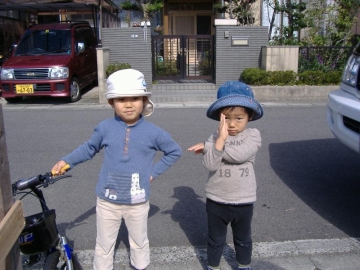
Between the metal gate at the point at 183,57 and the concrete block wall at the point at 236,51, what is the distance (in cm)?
44

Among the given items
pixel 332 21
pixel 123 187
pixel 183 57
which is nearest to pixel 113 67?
pixel 183 57

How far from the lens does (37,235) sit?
2.32 metres

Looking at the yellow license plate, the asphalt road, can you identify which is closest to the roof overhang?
the yellow license plate

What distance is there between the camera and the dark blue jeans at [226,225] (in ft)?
9.09

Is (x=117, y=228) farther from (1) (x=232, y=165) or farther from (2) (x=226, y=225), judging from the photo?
(1) (x=232, y=165)

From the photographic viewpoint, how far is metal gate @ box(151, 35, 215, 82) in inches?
460

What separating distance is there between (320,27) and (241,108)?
11.4 meters

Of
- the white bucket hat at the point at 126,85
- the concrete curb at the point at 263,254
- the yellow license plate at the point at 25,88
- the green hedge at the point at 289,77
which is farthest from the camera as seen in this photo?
the green hedge at the point at 289,77

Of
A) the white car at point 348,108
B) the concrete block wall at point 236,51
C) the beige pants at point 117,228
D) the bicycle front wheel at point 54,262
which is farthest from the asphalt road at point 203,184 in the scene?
the concrete block wall at point 236,51

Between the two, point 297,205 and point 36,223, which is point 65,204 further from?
point 297,205

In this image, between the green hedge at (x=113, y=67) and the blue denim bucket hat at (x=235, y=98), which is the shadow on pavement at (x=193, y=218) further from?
the green hedge at (x=113, y=67)

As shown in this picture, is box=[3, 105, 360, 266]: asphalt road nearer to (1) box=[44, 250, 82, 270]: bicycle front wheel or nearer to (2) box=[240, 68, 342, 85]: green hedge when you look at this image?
(1) box=[44, 250, 82, 270]: bicycle front wheel

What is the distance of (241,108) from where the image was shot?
103 inches

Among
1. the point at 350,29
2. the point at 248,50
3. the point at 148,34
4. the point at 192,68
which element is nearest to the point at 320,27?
the point at 350,29
